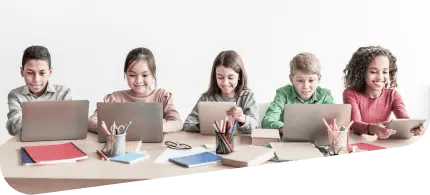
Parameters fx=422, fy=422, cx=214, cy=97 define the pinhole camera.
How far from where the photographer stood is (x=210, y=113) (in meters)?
1.87

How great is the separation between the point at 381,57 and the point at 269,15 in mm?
1167

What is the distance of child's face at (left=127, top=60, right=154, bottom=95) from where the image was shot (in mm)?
2156

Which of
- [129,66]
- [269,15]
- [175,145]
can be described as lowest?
[175,145]

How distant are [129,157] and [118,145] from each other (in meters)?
0.07

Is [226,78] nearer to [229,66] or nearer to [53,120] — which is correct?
[229,66]

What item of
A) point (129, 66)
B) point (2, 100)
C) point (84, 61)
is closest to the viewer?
point (129, 66)

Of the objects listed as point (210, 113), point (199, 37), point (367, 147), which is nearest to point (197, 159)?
point (210, 113)

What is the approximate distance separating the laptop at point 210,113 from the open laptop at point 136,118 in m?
0.23

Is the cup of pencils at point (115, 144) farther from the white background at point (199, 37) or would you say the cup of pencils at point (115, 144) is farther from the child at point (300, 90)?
the white background at point (199, 37)

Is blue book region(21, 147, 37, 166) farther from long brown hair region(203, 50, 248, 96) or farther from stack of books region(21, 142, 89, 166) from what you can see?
long brown hair region(203, 50, 248, 96)

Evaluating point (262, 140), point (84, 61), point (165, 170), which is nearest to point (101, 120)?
point (165, 170)

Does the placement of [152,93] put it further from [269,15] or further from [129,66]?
[269,15]

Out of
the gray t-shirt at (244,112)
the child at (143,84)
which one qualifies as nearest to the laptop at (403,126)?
the gray t-shirt at (244,112)

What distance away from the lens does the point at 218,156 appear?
1.46 meters
